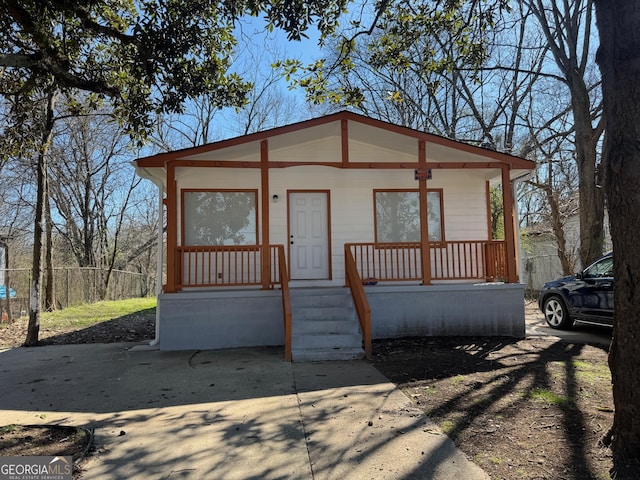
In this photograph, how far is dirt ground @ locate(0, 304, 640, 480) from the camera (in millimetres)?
3014

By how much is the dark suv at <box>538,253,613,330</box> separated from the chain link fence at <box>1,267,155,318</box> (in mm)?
13651

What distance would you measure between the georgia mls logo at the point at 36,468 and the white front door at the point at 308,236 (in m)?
6.45

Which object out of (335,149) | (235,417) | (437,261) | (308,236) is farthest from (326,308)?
(335,149)

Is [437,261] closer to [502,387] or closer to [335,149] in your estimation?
[335,149]

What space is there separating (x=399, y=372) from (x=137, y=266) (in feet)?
109

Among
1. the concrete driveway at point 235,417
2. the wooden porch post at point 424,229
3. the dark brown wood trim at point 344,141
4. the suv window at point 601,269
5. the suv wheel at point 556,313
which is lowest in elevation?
the concrete driveway at point 235,417

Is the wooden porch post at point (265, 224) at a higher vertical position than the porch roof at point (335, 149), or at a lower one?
lower

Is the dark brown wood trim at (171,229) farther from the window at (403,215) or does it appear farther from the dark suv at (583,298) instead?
the dark suv at (583,298)

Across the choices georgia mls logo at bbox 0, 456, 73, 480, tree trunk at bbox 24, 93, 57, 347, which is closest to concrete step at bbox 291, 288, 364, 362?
georgia mls logo at bbox 0, 456, 73, 480

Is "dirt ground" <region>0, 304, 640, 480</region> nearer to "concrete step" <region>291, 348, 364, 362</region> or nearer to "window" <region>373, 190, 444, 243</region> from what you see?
"concrete step" <region>291, 348, 364, 362</region>

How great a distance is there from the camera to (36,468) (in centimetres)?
307

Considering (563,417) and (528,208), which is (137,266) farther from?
(563,417)

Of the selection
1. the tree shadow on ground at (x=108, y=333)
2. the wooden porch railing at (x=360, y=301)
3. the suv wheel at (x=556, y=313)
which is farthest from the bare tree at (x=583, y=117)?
the tree shadow on ground at (x=108, y=333)

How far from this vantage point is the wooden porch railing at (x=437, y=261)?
8.68 metres
